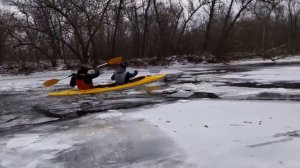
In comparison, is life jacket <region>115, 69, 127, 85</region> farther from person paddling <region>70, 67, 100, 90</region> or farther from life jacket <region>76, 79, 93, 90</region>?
life jacket <region>76, 79, 93, 90</region>

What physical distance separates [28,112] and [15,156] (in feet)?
13.8

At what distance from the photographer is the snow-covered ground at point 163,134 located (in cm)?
475

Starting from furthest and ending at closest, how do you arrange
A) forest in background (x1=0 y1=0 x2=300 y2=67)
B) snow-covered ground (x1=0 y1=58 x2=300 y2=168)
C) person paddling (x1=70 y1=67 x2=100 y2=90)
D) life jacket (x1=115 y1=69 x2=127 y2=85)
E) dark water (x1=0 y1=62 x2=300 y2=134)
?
1. forest in background (x1=0 y1=0 x2=300 y2=67)
2. life jacket (x1=115 y1=69 x2=127 y2=85)
3. person paddling (x1=70 y1=67 x2=100 y2=90)
4. dark water (x1=0 y1=62 x2=300 y2=134)
5. snow-covered ground (x1=0 y1=58 x2=300 y2=168)

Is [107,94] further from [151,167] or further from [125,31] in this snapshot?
[125,31]

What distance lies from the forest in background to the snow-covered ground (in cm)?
1846

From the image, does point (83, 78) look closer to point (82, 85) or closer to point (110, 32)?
point (82, 85)

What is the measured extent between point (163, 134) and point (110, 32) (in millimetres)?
30312

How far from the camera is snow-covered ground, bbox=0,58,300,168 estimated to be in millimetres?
4750

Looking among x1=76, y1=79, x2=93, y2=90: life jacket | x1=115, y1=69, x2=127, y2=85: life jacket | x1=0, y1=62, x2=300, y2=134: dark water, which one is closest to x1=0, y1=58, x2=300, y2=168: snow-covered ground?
x1=0, y1=62, x2=300, y2=134: dark water

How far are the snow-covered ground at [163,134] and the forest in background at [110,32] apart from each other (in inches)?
727

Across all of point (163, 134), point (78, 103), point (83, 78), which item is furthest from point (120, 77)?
point (163, 134)

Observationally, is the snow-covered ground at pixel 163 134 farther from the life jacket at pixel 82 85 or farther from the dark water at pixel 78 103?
the life jacket at pixel 82 85

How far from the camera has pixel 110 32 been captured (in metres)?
35.6

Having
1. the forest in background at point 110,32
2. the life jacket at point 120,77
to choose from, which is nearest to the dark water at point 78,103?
the life jacket at point 120,77
